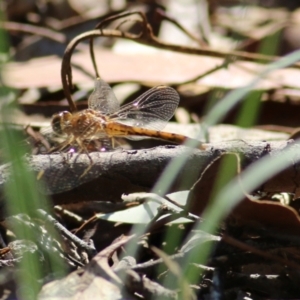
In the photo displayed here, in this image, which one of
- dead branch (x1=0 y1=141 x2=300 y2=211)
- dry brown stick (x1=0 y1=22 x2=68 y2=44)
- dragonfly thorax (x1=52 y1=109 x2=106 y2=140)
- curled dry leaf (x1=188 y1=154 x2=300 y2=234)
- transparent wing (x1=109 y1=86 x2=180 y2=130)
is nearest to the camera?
curled dry leaf (x1=188 y1=154 x2=300 y2=234)

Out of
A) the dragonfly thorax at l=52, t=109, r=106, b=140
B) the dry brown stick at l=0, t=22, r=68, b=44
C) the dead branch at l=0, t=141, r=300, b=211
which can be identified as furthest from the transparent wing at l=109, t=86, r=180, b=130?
the dry brown stick at l=0, t=22, r=68, b=44

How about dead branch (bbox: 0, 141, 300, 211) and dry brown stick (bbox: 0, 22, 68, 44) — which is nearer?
dead branch (bbox: 0, 141, 300, 211)

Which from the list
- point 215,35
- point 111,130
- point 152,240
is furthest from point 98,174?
point 215,35

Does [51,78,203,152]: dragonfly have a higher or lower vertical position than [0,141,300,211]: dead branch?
higher

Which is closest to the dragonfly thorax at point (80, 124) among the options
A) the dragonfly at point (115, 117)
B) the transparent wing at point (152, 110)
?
the dragonfly at point (115, 117)

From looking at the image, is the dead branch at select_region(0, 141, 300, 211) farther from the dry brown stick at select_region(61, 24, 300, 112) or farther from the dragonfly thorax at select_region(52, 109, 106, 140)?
the dry brown stick at select_region(61, 24, 300, 112)

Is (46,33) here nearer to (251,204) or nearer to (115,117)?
(115,117)

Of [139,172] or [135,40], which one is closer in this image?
[139,172]

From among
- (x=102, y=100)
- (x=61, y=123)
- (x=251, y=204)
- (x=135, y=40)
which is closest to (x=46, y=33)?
(x=135, y=40)

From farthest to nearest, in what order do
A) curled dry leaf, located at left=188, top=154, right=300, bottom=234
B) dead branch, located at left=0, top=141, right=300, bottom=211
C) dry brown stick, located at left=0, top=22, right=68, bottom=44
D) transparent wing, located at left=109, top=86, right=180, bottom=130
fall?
dry brown stick, located at left=0, top=22, right=68, bottom=44 < transparent wing, located at left=109, top=86, right=180, bottom=130 < dead branch, located at left=0, top=141, right=300, bottom=211 < curled dry leaf, located at left=188, top=154, right=300, bottom=234
